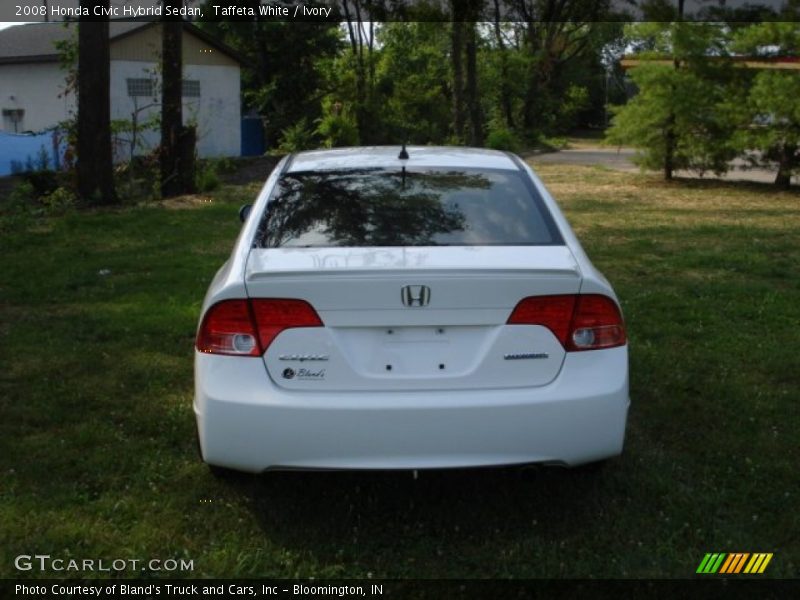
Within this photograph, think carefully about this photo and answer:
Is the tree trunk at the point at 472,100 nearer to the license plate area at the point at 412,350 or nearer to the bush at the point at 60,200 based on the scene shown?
the bush at the point at 60,200

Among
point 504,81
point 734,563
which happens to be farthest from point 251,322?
point 504,81

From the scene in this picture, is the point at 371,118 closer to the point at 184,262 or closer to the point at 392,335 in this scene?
the point at 184,262

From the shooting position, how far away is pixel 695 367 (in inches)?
239

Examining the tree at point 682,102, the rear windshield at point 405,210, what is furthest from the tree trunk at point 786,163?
the rear windshield at point 405,210

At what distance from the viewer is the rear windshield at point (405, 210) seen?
4.12 meters

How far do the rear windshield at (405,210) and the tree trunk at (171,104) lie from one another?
1270 centimetres

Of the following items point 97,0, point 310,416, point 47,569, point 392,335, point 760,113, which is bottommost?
point 47,569

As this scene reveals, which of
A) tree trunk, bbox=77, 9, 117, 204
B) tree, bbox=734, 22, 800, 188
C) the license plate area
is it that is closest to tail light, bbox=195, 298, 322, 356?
the license plate area

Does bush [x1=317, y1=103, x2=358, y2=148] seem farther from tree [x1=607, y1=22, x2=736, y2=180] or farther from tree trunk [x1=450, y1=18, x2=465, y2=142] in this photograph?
tree [x1=607, y1=22, x2=736, y2=180]

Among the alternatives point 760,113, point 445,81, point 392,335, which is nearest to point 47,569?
point 392,335

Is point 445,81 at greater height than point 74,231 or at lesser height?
greater

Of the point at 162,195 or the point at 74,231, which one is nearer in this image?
the point at 74,231

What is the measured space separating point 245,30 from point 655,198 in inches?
872

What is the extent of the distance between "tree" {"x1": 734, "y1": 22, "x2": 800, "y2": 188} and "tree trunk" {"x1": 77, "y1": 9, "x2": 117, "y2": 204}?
1110cm
